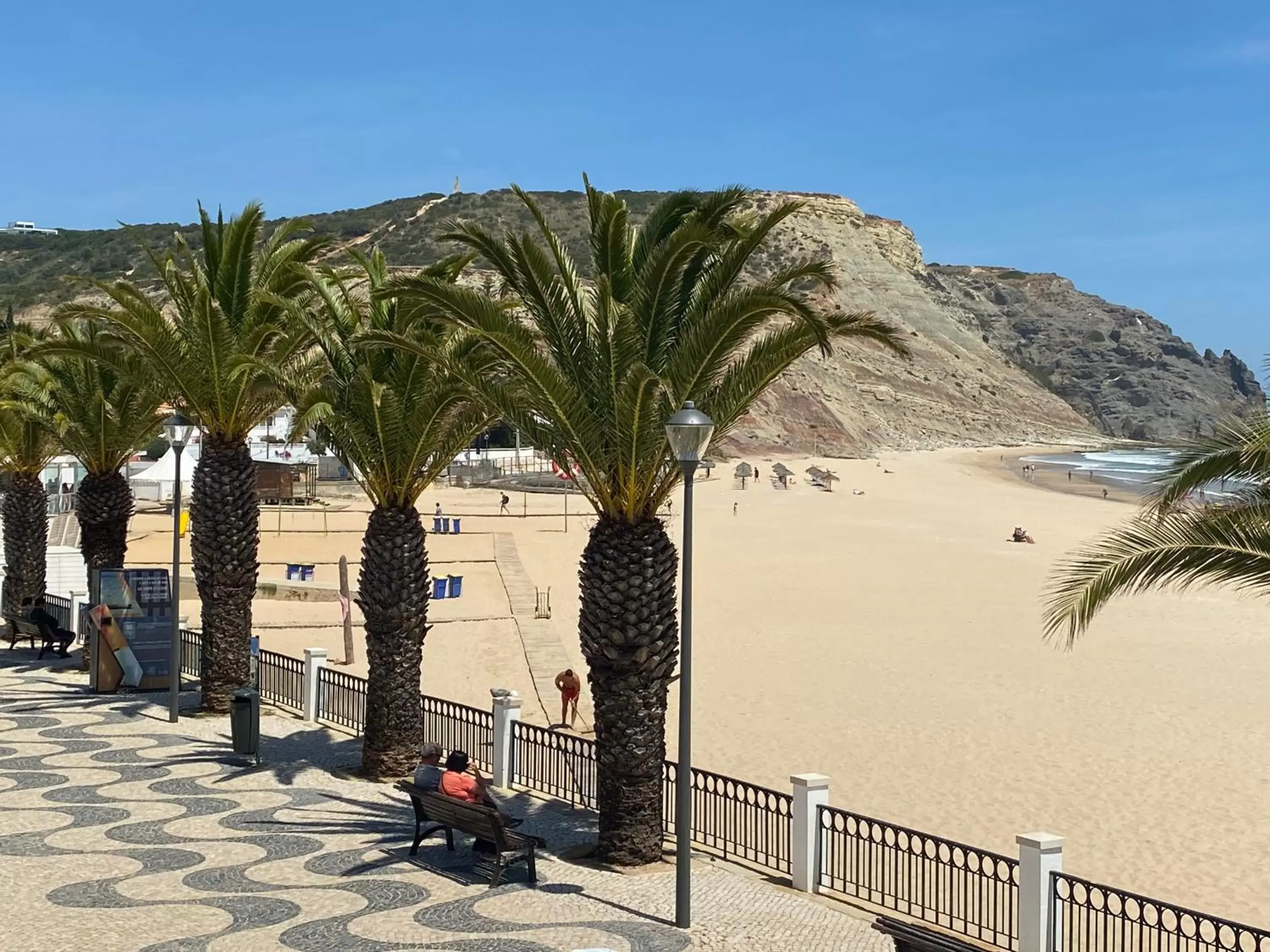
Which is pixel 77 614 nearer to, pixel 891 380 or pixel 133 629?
pixel 133 629

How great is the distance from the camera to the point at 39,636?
25625 millimetres

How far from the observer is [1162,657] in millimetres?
25750

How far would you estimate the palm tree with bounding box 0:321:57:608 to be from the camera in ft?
82.5

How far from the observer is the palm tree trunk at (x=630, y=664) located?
12070mm

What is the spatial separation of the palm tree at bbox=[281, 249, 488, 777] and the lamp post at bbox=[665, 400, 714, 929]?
5.12 metres

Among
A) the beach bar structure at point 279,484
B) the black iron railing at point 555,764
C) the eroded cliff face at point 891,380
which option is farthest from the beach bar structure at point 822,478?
the black iron railing at point 555,764

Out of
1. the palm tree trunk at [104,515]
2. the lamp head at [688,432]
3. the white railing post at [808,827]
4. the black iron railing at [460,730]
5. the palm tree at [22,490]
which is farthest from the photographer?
the palm tree at [22,490]

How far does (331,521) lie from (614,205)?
118 feet

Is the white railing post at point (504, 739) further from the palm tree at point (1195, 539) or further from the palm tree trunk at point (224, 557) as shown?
the palm tree at point (1195, 539)

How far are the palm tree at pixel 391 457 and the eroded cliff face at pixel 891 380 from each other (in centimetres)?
8821

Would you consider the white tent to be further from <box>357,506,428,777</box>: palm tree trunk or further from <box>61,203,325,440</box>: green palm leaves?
<box>357,506,428,777</box>: palm tree trunk

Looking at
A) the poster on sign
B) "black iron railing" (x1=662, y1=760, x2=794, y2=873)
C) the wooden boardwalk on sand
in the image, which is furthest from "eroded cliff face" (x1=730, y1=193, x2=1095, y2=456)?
"black iron railing" (x1=662, y1=760, x2=794, y2=873)

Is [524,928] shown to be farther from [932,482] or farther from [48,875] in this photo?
[932,482]

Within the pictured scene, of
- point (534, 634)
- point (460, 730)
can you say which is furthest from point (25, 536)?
point (460, 730)
